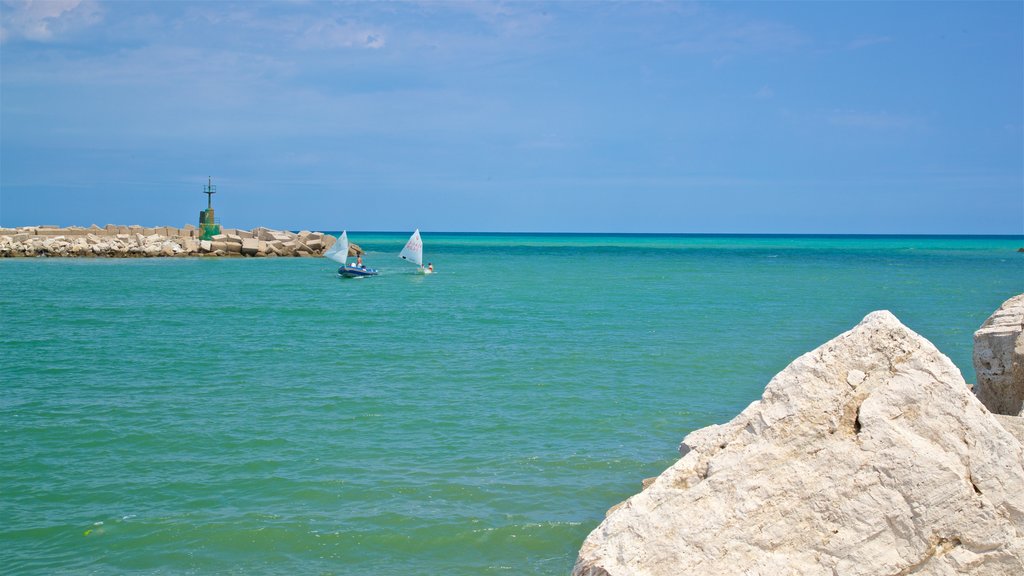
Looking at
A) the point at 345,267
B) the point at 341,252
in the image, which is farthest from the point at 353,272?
the point at 341,252

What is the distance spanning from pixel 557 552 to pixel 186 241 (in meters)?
70.1

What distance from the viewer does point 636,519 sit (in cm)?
462

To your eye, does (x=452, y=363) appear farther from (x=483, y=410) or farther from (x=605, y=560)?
(x=605, y=560)

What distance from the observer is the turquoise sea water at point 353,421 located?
8812 millimetres

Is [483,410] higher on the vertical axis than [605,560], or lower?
lower

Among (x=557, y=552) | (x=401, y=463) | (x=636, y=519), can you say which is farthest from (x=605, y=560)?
(x=401, y=463)

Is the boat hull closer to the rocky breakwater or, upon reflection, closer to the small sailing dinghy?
the small sailing dinghy

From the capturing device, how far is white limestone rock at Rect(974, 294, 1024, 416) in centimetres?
738

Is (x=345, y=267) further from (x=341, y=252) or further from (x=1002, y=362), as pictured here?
(x=1002, y=362)

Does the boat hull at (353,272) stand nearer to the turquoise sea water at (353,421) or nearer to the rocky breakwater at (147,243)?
the turquoise sea water at (353,421)

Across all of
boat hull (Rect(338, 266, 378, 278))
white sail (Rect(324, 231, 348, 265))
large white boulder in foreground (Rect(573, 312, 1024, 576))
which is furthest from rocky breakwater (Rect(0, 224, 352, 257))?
large white boulder in foreground (Rect(573, 312, 1024, 576))

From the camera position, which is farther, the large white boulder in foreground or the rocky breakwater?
the rocky breakwater

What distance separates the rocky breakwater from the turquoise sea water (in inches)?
1527

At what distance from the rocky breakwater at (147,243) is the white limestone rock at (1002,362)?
228 feet
